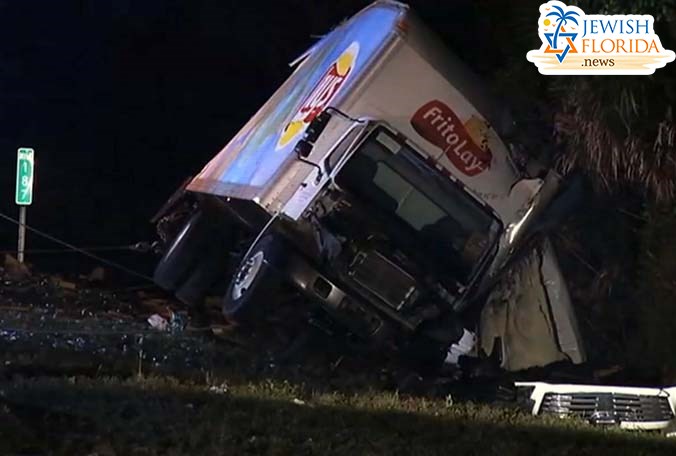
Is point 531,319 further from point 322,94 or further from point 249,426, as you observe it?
point 249,426

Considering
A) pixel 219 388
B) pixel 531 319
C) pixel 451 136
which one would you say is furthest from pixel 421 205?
pixel 219 388

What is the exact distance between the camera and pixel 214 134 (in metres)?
18.3

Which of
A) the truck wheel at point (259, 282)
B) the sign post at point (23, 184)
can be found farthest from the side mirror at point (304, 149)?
the sign post at point (23, 184)

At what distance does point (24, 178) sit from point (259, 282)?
6.35 metres

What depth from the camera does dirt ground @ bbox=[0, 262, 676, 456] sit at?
7.22 m

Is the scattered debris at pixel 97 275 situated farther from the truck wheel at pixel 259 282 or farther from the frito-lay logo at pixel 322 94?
the truck wheel at pixel 259 282

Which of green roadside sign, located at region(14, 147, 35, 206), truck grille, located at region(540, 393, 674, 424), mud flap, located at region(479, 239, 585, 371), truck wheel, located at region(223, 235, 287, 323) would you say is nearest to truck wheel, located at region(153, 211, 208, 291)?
truck wheel, located at region(223, 235, 287, 323)

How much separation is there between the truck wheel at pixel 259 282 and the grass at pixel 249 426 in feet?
5.31

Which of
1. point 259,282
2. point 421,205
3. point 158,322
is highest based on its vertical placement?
point 421,205

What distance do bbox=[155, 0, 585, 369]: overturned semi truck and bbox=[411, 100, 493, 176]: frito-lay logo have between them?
11 millimetres

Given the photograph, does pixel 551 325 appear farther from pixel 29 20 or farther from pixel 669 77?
pixel 29 20

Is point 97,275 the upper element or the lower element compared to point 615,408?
upper

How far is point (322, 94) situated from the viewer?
1098cm

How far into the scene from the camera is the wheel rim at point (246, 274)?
10.6 metres
